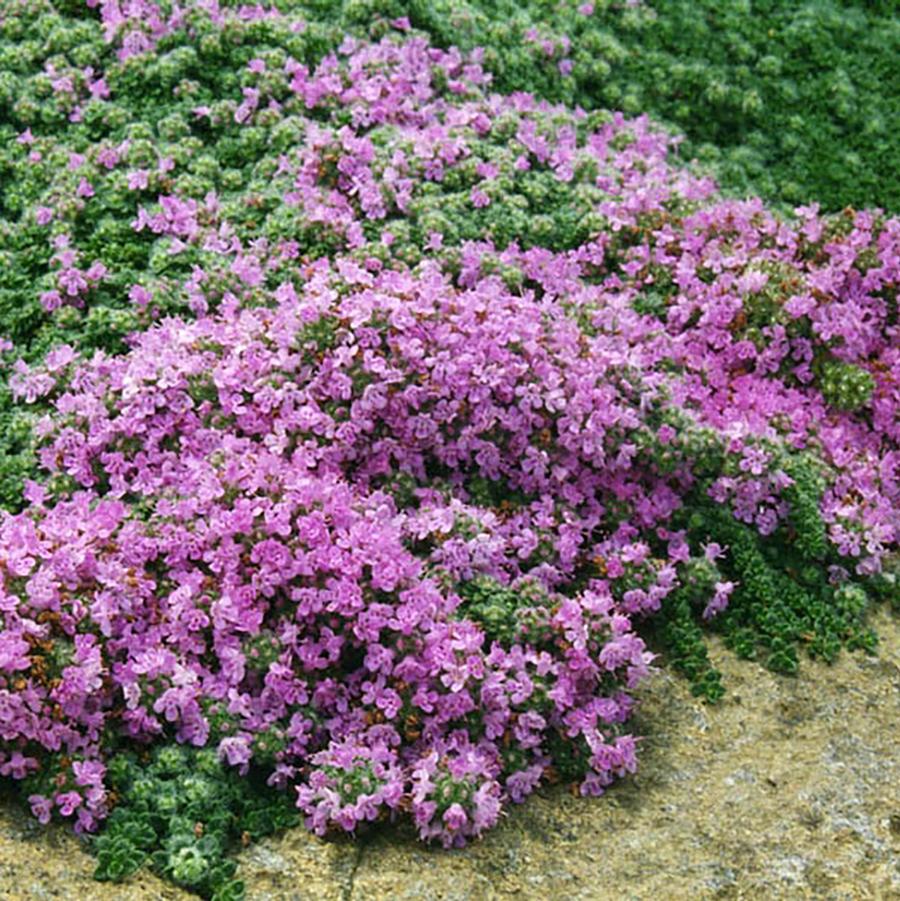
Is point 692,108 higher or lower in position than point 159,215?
higher

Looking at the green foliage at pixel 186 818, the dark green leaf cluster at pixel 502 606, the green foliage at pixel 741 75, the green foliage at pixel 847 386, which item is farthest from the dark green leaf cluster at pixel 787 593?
the green foliage at pixel 741 75

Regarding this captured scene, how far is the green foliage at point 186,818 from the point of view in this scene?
13.4 feet

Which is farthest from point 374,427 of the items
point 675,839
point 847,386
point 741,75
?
point 741,75

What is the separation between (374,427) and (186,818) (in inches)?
70.0

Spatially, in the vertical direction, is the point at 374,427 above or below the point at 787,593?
above

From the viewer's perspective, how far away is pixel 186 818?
4262 millimetres

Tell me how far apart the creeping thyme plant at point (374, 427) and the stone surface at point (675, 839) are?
0.11 metres

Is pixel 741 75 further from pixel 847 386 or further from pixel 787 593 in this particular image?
pixel 787 593

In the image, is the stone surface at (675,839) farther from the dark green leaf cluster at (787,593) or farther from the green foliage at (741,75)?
the green foliage at (741,75)

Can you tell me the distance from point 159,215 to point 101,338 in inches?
31.1

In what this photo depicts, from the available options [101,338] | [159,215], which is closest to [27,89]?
[159,215]

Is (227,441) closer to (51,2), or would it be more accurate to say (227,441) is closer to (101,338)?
(101,338)

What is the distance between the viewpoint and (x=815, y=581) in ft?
18.5

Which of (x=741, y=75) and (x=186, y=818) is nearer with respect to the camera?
(x=186, y=818)
